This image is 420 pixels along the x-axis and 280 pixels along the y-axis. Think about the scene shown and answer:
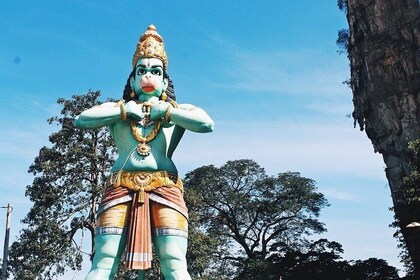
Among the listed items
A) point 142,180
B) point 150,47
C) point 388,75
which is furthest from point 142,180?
point 388,75

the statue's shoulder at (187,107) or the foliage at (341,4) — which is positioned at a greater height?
the foliage at (341,4)

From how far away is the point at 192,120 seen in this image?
507 centimetres

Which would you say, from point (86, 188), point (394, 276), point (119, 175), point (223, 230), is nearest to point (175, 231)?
point (119, 175)

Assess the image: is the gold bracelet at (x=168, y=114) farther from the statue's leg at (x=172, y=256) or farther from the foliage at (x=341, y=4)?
the foliage at (x=341, y=4)

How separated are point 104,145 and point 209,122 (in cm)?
1116

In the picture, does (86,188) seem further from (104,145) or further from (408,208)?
(408,208)

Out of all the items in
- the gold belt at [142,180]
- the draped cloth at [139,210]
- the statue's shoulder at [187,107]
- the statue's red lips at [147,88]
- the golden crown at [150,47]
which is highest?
the golden crown at [150,47]

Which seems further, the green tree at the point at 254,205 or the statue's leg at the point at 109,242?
the green tree at the point at 254,205

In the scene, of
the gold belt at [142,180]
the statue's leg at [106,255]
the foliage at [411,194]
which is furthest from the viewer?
the foliage at [411,194]

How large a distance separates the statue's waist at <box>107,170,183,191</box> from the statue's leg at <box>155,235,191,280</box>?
469 mm

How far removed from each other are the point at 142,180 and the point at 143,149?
29 centimetres

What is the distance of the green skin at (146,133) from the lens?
483 cm

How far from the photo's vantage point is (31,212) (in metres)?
15.5

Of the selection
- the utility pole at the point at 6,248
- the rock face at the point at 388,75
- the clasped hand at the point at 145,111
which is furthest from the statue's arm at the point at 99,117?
the rock face at the point at 388,75
